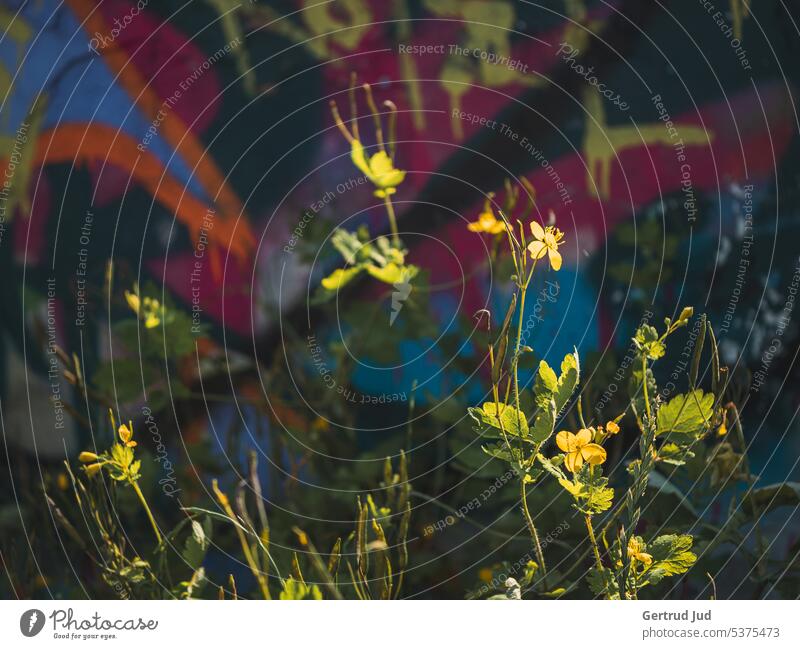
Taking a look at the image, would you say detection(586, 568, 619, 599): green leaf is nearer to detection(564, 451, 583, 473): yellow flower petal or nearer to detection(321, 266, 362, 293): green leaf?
detection(564, 451, 583, 473): yellow flower petal

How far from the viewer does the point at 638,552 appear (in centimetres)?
134

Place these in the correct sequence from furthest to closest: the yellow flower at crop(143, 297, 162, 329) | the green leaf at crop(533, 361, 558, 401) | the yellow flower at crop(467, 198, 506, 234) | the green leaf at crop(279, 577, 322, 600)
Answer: the yellow flower at crop(143, 297, 162, 329) < the yellow flower at crop(467, 198, 506, 234) < the green leaf at crop(279, 577, 322, 600) < the green leaf at crop(533, 361, 558, 401)

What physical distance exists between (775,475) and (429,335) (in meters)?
0.61

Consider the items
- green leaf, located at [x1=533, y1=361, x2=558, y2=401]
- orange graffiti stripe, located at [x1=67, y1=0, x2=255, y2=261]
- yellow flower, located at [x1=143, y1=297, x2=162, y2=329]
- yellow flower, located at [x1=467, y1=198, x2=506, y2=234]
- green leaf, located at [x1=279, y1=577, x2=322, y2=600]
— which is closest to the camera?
green leaf, located at [x1=533, y1=361, x2=558, y2=401]

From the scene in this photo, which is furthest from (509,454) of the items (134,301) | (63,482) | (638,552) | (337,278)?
(63,482)

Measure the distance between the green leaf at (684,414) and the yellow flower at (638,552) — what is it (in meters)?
0.14

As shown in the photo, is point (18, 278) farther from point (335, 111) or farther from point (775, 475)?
point (775, 475)

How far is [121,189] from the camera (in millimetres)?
1797

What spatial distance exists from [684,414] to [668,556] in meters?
0.18

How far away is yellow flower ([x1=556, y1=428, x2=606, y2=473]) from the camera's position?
1.28m

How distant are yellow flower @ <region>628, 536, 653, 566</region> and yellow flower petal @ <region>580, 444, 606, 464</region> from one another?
0.13 metres

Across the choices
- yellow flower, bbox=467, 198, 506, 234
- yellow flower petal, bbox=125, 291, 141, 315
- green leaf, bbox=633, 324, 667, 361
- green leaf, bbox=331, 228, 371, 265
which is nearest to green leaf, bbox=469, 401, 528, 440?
green leaf, bbox=633, 324, 667, 361

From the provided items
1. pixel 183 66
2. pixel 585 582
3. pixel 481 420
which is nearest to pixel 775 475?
pixel 585 582

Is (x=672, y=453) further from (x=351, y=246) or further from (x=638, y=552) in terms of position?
(x=351, y=246)
